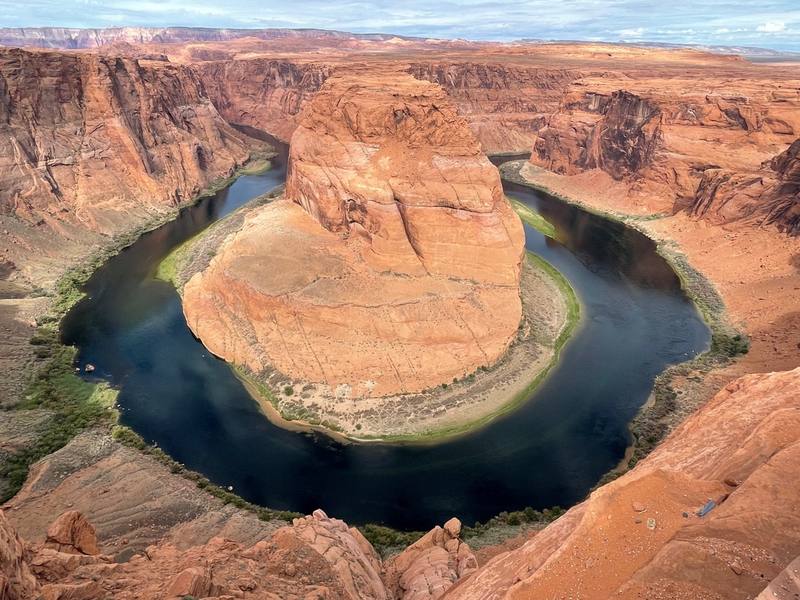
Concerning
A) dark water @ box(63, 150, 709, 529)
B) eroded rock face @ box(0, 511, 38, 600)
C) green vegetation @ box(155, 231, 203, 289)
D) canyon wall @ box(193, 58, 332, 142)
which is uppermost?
canyon wall @ box(193, 58, 332, 142)

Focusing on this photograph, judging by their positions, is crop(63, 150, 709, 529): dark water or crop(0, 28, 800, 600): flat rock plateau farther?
crop(63, 150, 709, 529): dark water

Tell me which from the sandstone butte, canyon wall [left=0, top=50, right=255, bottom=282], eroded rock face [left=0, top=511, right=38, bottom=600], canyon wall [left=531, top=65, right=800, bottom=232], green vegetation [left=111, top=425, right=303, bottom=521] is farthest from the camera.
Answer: canyon wall [left=531, top=65, right=800, bottom=232]

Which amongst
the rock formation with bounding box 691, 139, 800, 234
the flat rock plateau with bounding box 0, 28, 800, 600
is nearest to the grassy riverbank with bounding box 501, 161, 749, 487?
the flat rock plateau with bounding box 0, 28, 800, 600

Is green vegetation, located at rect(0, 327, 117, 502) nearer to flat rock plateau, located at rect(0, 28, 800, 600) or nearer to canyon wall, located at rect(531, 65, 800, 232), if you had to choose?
flat rock plateau, located at rect(0, 28, 800, 600)

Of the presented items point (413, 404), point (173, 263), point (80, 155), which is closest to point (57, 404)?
point (413, 404)

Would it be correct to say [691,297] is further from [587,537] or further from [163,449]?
[163,449]

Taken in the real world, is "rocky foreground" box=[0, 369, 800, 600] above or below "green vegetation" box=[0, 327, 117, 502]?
above

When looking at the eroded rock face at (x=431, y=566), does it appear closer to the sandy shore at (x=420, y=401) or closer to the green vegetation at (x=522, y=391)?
the green vegetation at (x=522, y=391)
